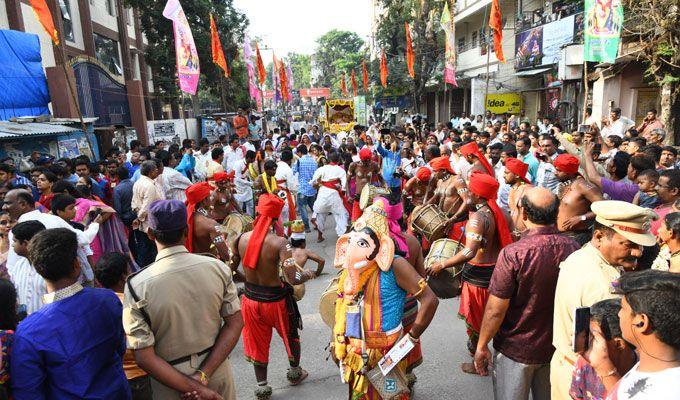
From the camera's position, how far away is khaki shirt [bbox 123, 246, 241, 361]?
2.21 metres

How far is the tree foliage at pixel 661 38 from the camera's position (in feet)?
32.3

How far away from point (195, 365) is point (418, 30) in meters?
26.2

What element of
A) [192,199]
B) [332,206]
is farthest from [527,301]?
[332,206]

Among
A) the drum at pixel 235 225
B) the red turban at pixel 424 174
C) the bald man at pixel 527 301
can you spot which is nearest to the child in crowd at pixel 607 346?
the bald man at pixel 527 301

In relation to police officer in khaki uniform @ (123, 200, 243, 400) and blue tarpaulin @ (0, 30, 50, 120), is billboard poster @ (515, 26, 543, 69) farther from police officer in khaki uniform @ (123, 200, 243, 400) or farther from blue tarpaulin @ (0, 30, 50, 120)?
police officer in khaki uniform @ (123, 200, 243, 400)

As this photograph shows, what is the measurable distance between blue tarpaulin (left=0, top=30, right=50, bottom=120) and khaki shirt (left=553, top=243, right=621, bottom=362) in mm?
13687

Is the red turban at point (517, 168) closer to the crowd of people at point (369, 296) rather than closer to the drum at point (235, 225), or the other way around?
the crowd of people at point (369, 296)

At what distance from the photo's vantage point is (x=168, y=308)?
224 centimetres

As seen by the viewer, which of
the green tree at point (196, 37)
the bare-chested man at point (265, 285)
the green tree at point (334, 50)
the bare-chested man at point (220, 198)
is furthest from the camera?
the green tree at point (334, 50)

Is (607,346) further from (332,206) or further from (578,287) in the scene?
(332,206)

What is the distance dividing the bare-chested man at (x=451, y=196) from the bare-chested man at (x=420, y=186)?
0.34 metres

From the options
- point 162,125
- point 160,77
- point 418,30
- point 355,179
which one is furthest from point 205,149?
point 418,30

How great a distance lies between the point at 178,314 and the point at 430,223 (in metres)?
3.37

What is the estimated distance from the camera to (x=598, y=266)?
2.10 m
